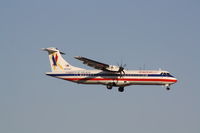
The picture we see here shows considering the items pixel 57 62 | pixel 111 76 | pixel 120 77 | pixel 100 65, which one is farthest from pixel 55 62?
pixel 120 77

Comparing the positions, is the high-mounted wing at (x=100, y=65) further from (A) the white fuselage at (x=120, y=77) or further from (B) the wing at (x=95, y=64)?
(A) the white fuselage at (x=120, y=77)

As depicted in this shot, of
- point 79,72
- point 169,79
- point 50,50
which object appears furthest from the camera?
point 50,50

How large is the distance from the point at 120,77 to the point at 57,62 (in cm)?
1222

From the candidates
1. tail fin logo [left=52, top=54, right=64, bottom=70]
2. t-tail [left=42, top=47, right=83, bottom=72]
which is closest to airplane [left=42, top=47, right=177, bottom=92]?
t-tail [left=42, top=47, right=83, bottom=72]

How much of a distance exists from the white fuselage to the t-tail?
1670mm

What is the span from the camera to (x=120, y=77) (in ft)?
201

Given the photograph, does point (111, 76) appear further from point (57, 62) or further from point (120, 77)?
point (57, 62)

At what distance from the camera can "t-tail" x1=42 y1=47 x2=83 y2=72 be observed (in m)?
65.9

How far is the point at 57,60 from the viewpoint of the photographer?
67.5 meters

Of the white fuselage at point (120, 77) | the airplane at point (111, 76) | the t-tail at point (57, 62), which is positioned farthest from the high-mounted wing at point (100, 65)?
the t-tail at point (57, 62)

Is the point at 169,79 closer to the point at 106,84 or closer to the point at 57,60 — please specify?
the point at 106,84

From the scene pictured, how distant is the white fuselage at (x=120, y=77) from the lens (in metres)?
59.6

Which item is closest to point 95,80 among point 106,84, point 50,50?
point 106,84

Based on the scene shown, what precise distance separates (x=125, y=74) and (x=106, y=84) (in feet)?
11.4
